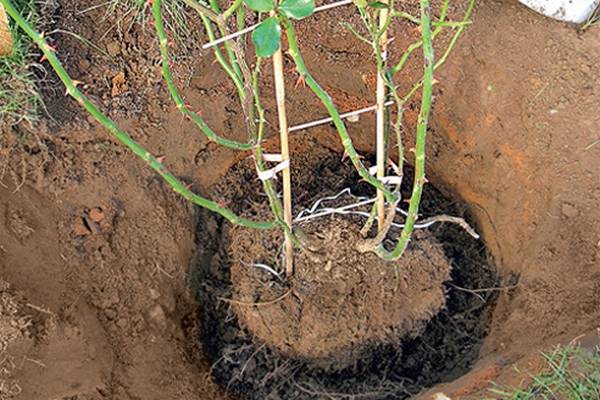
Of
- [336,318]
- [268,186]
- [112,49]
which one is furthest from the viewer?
[112,49]

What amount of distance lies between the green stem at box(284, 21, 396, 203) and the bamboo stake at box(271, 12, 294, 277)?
0.24 ft

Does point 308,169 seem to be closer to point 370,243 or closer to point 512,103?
point 370,243

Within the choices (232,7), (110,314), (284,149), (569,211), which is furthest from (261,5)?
(569,211)

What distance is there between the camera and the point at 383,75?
5.07 ft

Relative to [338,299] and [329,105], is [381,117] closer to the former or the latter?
[329,105]

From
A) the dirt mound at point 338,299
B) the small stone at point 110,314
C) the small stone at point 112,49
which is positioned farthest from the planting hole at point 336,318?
the small stone at point 112,49

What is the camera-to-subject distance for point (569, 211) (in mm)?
1998

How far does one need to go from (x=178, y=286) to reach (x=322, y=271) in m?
0.43

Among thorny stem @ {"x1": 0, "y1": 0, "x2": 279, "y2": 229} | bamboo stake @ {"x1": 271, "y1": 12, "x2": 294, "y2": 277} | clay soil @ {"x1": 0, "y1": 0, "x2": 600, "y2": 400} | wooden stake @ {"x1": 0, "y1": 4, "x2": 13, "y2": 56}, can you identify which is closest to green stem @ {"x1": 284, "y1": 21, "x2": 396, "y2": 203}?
bamboo stake @ {"x1": 271, "y1": 12, "x2": 294, "y2": 277}

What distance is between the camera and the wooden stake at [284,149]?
1577 millimetres

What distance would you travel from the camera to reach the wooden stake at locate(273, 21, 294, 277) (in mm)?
1577

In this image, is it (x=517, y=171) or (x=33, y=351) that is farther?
(x=517, y=171)

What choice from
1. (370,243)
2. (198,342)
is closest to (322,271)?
(370,243)

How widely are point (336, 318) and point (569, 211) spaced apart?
72cm
